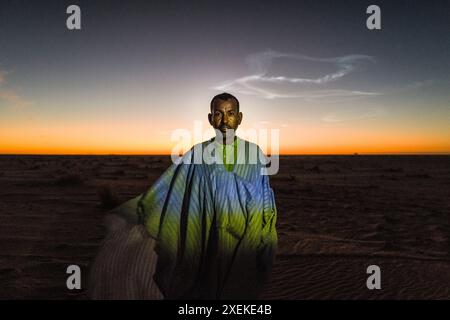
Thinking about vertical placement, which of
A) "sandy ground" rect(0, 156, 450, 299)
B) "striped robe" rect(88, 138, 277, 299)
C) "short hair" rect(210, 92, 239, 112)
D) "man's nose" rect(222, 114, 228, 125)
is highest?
"short hair" rect(210, 92, 239, 112)

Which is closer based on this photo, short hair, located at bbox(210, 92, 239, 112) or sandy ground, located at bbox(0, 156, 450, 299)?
short hair, located at bbox(210, 92, 239, 112)

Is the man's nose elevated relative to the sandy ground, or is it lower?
elevated

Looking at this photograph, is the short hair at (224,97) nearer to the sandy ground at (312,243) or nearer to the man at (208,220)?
the man at (208,220)

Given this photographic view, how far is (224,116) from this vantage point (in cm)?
336

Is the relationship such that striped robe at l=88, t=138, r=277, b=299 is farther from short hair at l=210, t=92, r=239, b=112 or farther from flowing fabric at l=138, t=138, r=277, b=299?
short hair at l=210, t=92, r=239, b=112

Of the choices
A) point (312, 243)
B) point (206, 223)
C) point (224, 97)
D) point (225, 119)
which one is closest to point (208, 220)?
point (206, 223)

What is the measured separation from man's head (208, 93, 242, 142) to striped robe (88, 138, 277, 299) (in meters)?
0.20

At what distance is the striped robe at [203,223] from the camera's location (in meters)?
3.35

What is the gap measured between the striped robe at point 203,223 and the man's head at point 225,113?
0.20 m

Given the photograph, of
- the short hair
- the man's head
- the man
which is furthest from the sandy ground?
the short hair

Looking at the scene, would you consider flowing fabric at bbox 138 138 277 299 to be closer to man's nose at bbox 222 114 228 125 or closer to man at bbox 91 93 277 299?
man at bbox 91 93 277 299

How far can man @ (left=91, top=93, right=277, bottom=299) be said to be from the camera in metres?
3.35
